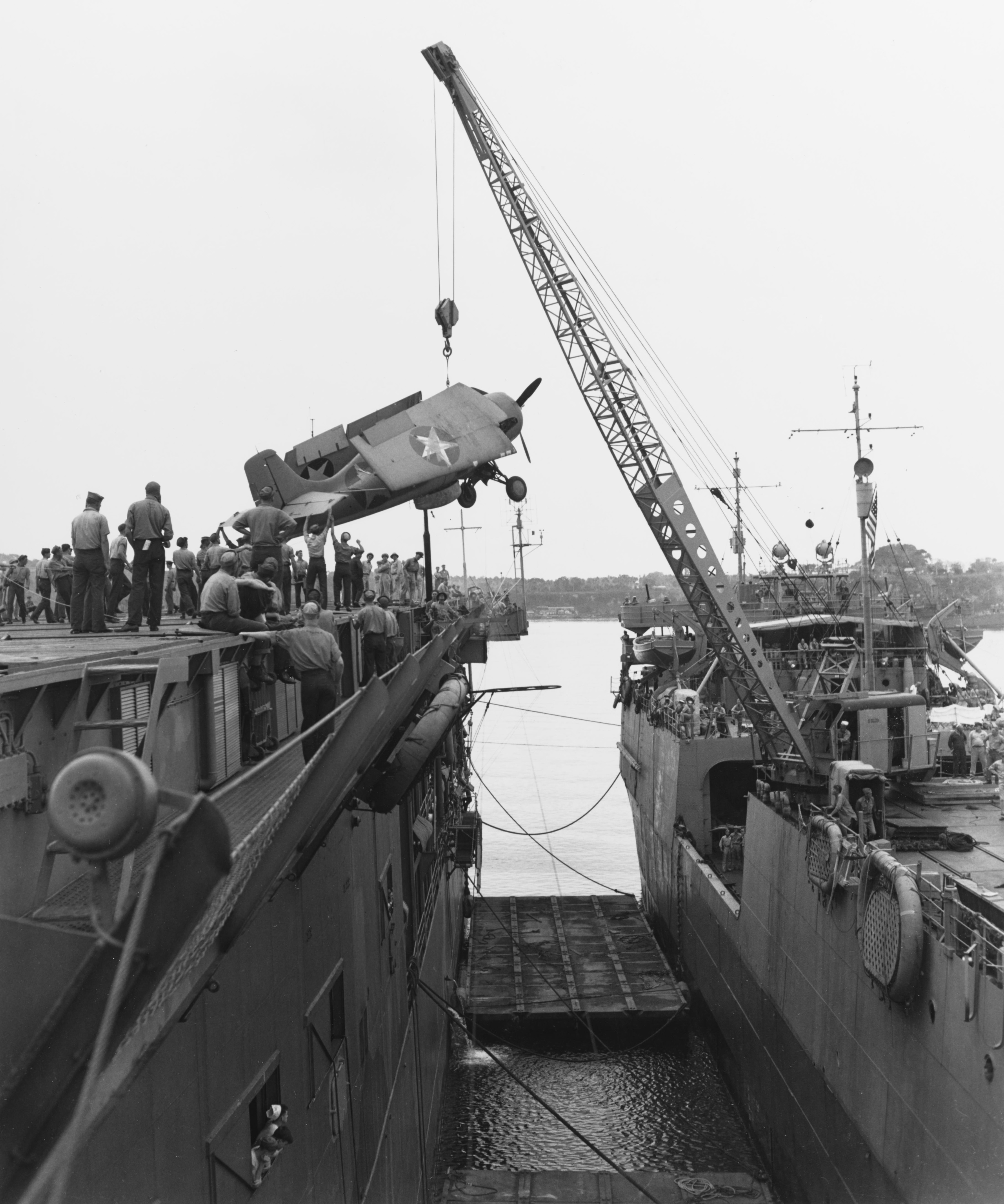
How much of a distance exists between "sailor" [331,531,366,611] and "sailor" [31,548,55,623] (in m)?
4.98

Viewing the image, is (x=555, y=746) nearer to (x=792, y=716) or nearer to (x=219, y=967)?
(x=792, y=716)

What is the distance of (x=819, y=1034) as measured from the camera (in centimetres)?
1478

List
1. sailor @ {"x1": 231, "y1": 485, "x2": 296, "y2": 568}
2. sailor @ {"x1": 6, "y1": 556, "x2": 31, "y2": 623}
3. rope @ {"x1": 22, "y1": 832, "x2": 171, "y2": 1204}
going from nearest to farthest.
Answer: rope @ {"x1": 22, "y1": 832, "x2": 171, "y2": 1204} < sailor @ {"x1": 231, "y1": 485, "x2": 296, "y2": 568} < sailor @ {"x1": 6, "y1": 556, "x2": 31, "y2": 623}

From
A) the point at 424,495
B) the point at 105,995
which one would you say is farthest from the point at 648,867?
the point at 105,995

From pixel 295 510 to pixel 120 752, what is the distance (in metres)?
17.2

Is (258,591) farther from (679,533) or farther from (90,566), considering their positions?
(679,533)

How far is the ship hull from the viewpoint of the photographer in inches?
408

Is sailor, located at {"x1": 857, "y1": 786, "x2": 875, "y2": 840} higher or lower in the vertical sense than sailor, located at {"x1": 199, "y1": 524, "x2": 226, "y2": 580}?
lower

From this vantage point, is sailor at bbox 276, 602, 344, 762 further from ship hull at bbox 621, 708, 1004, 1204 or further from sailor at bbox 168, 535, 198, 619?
sailor at bbox 168, 535, 198, 619

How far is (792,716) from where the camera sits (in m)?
25.3

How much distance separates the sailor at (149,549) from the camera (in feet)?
36.1

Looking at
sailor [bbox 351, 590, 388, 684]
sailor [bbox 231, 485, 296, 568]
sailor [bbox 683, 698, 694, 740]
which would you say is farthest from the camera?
sailor [bbox 683, 698, 694, 740]

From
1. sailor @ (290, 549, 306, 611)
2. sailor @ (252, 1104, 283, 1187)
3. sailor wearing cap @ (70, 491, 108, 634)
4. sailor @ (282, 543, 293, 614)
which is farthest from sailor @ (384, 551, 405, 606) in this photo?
sailor @ (252, 1104, 283, 1187)

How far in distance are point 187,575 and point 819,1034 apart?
1226 centimetres
